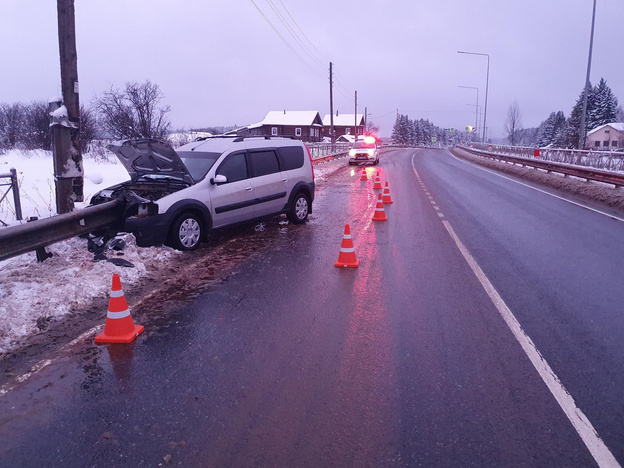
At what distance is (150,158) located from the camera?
8281 millimetres

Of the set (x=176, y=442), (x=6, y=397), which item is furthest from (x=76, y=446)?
(x=6, y=397)

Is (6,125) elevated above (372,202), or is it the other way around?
(6,125)

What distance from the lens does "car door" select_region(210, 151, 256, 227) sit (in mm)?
8609

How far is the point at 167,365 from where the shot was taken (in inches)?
167

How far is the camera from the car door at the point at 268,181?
9.62 metres

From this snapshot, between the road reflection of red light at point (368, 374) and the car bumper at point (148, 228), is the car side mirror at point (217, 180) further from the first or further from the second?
the road reflection of red light at point (368, 374)

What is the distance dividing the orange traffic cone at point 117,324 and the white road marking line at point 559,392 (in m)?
3.87

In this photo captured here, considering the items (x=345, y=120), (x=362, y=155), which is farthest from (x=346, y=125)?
(x=362, y=155)

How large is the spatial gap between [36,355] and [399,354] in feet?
11.2

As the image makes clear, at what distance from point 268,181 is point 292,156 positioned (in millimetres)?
1329

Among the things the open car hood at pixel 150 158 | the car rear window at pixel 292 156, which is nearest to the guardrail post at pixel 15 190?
the open car hood at pixel 150 158

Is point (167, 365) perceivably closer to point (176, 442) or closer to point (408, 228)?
point (176, 442)

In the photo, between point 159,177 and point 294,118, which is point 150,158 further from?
point 294,118

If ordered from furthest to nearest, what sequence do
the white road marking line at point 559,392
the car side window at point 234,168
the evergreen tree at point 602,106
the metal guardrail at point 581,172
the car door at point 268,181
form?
1. the evergreen tree at point 602,106
2. the metal guardrail at point 581,172
3. the car door at point 268,181
4. the car side window at point 234,168
5. the white road marking line at point 559,392
